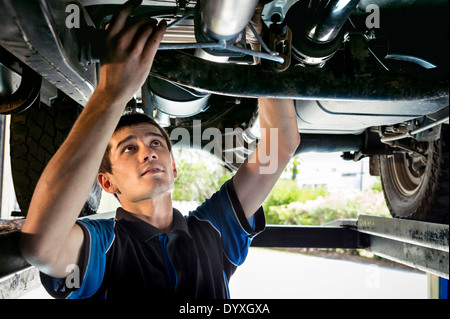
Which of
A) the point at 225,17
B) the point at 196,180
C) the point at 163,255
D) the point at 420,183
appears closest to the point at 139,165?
the point at 163,255

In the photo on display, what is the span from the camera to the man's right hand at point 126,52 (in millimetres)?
770

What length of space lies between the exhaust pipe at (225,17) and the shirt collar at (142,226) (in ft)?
1.93

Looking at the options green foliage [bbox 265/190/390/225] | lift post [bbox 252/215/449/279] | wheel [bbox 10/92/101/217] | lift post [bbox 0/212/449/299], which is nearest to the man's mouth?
lift post [bbox 0/212/449/299]

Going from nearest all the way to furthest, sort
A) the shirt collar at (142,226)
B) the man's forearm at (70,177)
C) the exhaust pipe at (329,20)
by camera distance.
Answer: the man's forearm at (70,177)
the exhaust pipe at (329,20)
the shirt collar at (142,226)

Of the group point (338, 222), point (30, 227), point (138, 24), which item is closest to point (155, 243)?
point (30, 227)

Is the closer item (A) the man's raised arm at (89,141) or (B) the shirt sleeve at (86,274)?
(A) the man's raised arm at (89,141)

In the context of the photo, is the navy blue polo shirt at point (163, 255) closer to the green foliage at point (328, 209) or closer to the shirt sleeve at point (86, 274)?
the shirt sleeve at point (86, 274)

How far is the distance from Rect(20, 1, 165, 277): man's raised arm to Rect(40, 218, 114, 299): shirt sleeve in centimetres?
17

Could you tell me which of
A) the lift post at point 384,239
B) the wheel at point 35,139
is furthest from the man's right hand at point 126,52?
the lift post at point 384,239

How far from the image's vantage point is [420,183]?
2.02 metres

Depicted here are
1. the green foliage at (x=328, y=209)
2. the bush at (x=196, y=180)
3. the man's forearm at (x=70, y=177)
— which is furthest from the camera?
the bush at (x=196, y=180)

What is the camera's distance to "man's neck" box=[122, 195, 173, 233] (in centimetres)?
125

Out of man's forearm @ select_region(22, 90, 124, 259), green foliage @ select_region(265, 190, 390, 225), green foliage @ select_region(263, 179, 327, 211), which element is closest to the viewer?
man's forearm @ select_region(22, 90, 124, 259)

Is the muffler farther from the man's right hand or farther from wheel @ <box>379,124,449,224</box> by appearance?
wheel @ <box>379,124,449,224</box>
